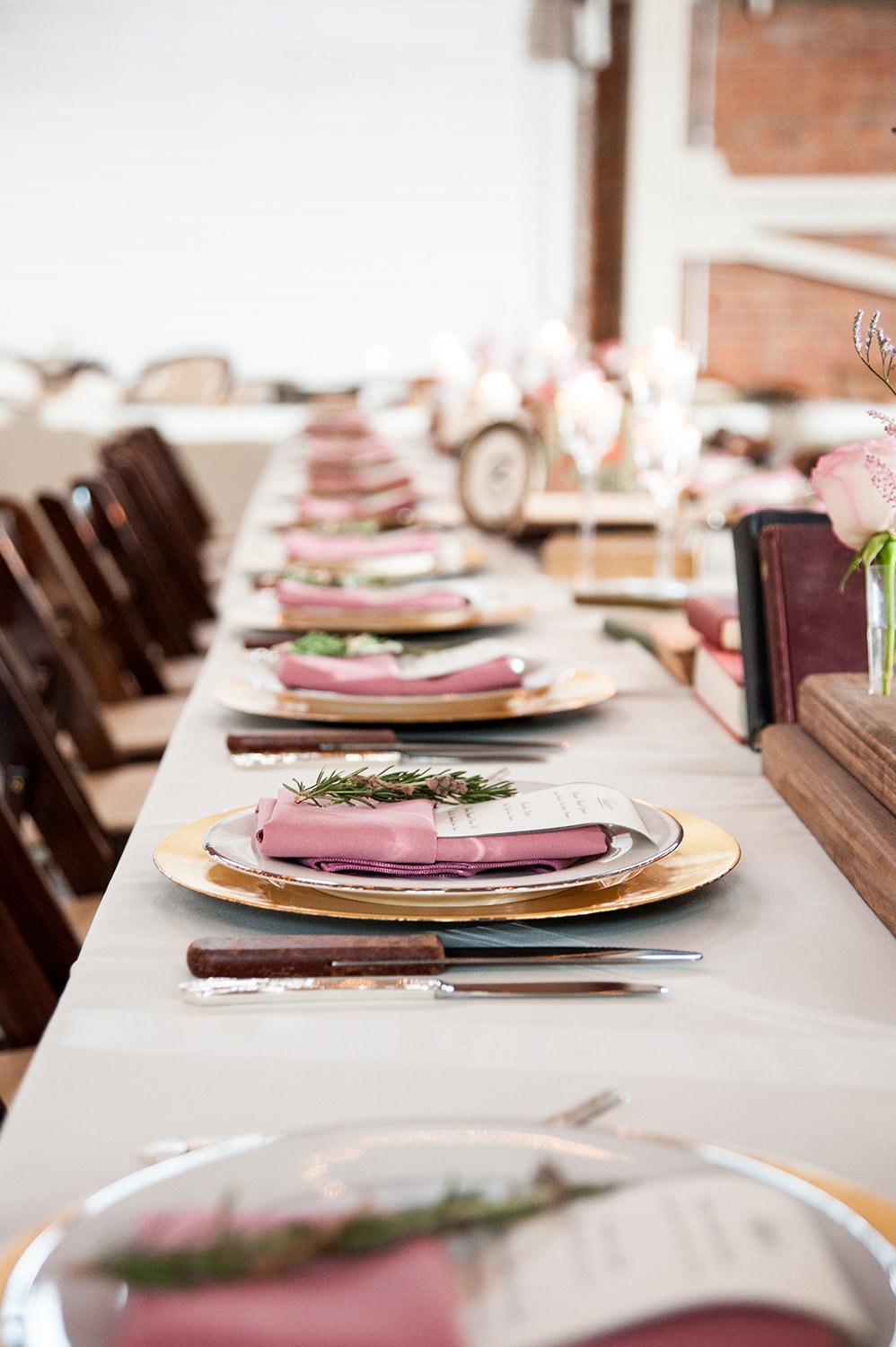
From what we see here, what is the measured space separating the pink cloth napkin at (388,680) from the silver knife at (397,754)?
93 millimetres

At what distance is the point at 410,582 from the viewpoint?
1.89m

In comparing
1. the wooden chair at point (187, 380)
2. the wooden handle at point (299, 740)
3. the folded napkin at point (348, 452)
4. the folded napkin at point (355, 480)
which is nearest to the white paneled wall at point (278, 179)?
the wooden chair at point (187, 380)

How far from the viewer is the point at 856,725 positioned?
0.95 metres

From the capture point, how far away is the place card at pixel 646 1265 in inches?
13.9

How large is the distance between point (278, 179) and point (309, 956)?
29.2ft

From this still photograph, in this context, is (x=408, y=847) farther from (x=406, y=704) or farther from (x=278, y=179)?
(x=278, y=179)

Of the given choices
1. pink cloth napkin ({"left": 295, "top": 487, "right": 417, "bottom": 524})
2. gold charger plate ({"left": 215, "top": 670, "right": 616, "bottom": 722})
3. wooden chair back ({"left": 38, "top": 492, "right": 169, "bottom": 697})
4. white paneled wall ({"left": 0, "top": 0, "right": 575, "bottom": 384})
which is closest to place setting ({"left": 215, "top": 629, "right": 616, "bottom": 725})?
gold charger plate ({"left": 215, "top": 670, "right": 616, "bottom": 722})

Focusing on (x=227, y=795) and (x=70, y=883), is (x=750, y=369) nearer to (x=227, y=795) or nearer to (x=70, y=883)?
(x=70, y=883)

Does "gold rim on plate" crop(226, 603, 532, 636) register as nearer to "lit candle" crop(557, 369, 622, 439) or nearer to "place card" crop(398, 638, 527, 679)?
"place card" crop(398, 638, 527, 679)

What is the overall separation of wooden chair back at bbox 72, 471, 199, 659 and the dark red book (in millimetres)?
1738

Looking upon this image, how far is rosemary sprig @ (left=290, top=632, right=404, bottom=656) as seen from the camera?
1329 mm

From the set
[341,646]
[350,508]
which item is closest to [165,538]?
[350,508]

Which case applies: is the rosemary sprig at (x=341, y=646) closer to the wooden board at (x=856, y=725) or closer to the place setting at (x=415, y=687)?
the place setting at (x=415, y=687)

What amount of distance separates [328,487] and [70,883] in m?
1.24
